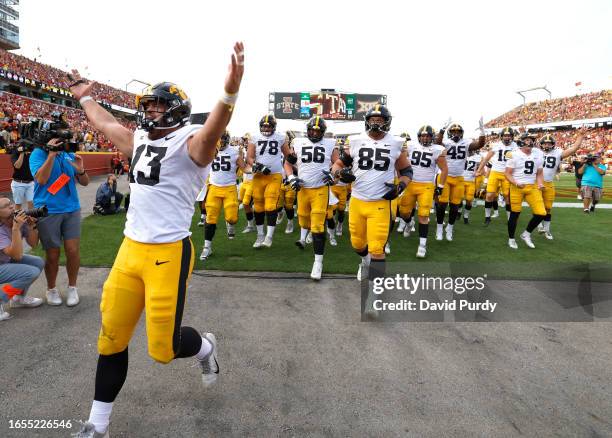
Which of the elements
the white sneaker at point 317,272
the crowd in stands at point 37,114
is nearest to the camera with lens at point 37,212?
the white sneaker at point 317,272

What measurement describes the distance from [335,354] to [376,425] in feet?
3.04

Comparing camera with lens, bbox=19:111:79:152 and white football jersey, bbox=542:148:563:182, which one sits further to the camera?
white football jersey, bbox=542:148:563:182

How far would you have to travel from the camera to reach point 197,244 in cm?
720

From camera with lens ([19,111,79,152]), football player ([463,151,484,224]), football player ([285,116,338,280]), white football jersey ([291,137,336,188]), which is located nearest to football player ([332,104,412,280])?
football player ([285,116,338,280])

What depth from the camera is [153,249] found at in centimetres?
233

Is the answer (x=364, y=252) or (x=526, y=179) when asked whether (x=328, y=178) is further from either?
(x=526, y=179)

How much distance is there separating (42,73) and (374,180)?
4233cm

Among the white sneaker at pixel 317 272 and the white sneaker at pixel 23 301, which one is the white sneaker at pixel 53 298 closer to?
the white sneaker at pixel 23 301

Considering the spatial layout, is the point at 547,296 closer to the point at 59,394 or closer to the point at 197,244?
the point at 59,394

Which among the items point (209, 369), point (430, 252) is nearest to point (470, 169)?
point (430, 252)

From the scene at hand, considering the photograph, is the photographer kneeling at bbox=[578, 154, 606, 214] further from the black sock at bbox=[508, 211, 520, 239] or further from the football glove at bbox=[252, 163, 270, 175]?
the football glove at bbox=[252, 163, 270, 175]

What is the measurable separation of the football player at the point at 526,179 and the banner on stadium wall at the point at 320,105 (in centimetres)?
2745

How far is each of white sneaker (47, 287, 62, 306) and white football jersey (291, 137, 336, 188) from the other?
11.9 feet

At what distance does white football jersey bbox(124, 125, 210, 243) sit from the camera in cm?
232
